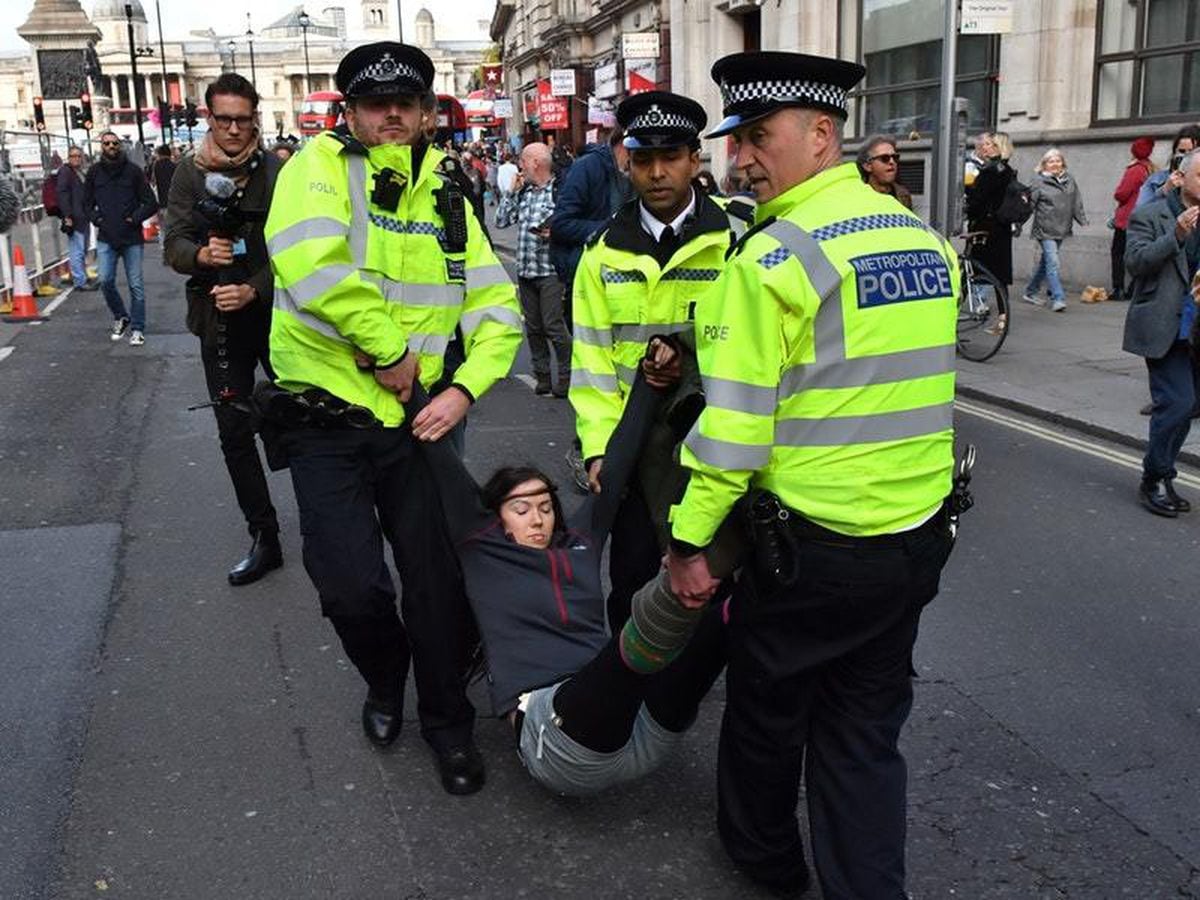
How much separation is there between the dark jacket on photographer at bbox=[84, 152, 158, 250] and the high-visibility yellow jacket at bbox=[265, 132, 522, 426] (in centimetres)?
1018

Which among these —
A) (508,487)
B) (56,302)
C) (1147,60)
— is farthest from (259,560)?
(1147,60)

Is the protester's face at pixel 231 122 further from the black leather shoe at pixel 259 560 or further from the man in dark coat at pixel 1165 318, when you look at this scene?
the man in dark coat at pixel 1165 318

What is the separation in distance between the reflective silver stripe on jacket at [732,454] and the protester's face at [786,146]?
52 cm

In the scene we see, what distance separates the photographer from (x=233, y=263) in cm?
488

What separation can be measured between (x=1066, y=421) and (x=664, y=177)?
18.2 feet

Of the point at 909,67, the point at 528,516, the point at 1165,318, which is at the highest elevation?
the point at 909,67

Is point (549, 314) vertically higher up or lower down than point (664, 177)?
lower down

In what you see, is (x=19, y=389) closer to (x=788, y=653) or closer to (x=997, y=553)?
(x=997, y=553)

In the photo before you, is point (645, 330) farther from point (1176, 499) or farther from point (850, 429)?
point (1176, 499)

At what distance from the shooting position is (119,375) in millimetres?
10875

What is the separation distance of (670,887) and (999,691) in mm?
1672

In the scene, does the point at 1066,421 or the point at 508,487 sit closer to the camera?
the point at 508,487

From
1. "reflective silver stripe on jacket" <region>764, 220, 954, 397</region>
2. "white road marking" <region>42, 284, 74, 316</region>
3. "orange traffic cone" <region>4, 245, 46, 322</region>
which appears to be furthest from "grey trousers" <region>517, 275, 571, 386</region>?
"white road marking" <region>42, 284, 74, 316</region>

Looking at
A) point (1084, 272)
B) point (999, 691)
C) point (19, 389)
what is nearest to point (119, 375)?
point (19, 389)
